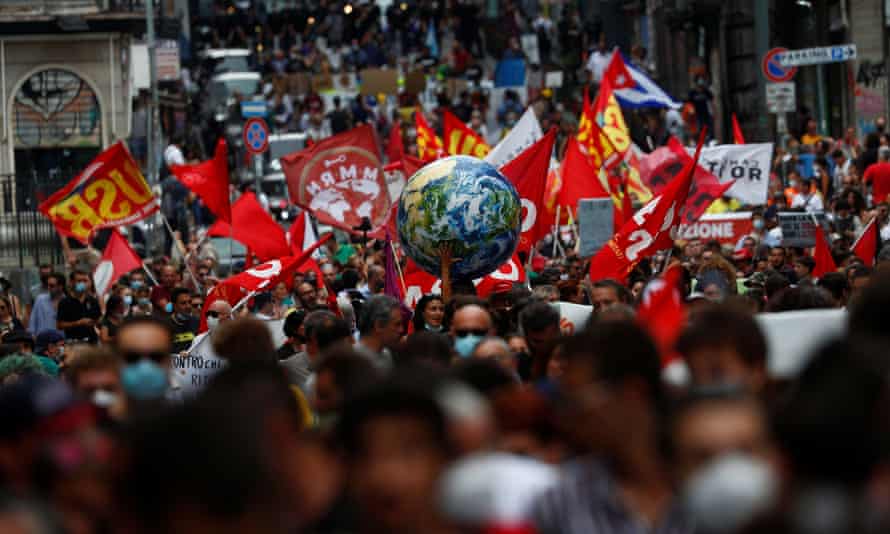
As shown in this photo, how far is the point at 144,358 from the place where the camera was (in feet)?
24.0

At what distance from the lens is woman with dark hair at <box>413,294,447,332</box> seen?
40.5ft

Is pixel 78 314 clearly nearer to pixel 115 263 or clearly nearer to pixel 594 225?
pixel 115 263

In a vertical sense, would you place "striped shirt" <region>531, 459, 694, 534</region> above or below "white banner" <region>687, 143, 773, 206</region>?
below

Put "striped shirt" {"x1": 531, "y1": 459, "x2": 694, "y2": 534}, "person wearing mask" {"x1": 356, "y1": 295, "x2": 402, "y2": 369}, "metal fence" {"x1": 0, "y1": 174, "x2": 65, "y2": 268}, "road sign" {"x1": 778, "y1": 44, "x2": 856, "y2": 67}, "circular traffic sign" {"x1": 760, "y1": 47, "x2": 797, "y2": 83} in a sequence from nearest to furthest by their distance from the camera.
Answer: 1. "striped shirt" {"x1": 531, "y1": 459, "x2": 694, "y2": 534}
2. "person wearing mask" {"x1": 356, "y1": 295, "x2": 402, "y2": 369}
3. "road sign" {"x1": 778, "y1": 44, "x2": 856, "y2": 67}
4. "metal fence" {"x1": 0, "y1": 174, "x2": 65, "y2": 268}
5. "circular traffic sign" {"x1": 760, "y1": 47, "x2": 797, "y2": 83}

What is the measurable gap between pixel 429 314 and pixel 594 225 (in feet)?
21.2

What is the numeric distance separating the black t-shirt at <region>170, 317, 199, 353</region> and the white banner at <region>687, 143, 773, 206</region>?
25.0ft

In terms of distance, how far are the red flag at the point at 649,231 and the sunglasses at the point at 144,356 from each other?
24.7ft

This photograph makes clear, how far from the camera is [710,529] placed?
425 centimetres

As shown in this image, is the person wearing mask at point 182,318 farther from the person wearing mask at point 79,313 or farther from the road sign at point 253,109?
the road sign at point 253,109

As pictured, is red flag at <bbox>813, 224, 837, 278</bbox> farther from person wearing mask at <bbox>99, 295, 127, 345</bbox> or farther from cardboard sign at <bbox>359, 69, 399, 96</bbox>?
cardboard sign at <bbox>359, 69, 399, 96</bbox>

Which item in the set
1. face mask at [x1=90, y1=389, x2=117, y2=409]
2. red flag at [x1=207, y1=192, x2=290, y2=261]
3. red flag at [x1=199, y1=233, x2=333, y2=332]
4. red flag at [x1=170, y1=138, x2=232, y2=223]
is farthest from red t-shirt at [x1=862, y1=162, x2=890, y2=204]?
face mask at [x1=90, y1=389, x2=117, y2=409]

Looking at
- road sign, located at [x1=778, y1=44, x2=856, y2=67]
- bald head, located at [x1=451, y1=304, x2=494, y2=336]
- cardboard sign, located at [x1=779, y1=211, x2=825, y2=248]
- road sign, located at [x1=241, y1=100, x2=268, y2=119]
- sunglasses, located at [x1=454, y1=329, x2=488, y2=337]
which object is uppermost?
road sign, located at [x1=778, y1=44, x2=856, y2=67]

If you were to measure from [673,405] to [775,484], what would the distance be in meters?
0.73

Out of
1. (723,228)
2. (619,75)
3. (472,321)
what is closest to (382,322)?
(472,321)
